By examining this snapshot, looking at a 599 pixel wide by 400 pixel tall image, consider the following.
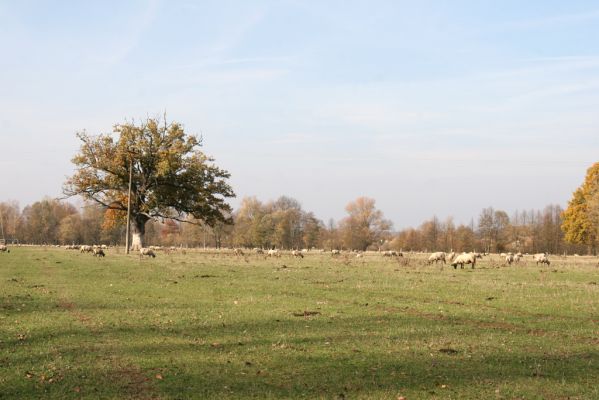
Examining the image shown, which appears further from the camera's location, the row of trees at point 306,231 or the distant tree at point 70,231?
the distant tree at point 70,231

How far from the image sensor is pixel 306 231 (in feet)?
417

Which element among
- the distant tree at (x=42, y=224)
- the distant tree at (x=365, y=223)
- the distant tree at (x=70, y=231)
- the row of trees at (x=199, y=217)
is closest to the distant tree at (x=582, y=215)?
the row of trees at (x=199, y=217)

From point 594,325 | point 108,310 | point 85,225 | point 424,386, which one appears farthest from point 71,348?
point 85,225

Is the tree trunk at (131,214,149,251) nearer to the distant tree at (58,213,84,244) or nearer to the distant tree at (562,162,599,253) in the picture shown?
the distant tree at (562,162,599,253)

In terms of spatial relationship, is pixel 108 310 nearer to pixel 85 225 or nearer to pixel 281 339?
pixel 281 339

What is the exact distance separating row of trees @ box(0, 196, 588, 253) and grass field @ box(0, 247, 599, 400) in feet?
264

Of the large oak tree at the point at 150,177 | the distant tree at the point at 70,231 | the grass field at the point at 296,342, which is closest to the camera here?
the grass field at the point at 296,342

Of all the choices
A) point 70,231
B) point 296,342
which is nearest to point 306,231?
point 70,231

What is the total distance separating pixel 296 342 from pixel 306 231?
115354 millimetres

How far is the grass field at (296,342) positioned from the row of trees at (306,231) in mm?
80544

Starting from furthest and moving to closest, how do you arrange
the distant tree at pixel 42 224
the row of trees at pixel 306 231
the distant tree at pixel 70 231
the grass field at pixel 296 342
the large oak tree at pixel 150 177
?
the distant tree at pixel 42 224 < the distant tree at pixel 70 231 < the row of trees at pixel 306 231 < the large oak tree at pixel 150 177 < the grass field at pixel 296 342

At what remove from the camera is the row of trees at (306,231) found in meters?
106

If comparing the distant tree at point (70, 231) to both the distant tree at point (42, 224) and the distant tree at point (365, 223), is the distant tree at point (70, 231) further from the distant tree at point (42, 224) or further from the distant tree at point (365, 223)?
the distant tree at point (365, 223)

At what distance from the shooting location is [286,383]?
28.5ft
